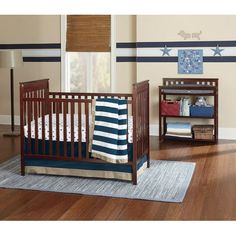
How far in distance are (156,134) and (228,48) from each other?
1545mm

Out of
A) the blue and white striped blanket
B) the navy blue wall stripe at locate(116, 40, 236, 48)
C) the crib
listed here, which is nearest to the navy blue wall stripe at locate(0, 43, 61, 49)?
the navy blue wall stripe at locate(116, 40, 236, 48)

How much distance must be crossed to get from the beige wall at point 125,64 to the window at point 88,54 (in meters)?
0.15

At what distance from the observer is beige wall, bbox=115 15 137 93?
5641 millimetres

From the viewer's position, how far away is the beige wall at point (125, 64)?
18.5 feet

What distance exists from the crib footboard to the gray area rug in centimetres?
17

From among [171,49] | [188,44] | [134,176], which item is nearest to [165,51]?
[171,49]

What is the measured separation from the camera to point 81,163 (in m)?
3.44

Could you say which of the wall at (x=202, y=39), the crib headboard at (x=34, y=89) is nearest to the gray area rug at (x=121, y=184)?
the crib headboard at (x=34, y=89)

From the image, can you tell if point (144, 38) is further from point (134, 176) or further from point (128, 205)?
point (128, 205)

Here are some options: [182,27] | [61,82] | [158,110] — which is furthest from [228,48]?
[61,82]

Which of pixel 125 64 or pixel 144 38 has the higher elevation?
pixel 144 38

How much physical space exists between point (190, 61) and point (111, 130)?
248cm

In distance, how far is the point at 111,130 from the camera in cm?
321

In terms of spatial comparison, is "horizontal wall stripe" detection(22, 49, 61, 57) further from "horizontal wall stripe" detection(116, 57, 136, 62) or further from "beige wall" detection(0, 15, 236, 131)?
"horizontal wall stripe" detection(116, 57, 136, 62)
